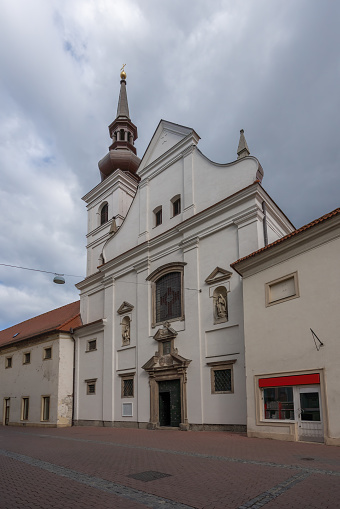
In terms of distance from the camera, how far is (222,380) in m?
17.5

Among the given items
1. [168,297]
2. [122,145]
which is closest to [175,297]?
[168,297]

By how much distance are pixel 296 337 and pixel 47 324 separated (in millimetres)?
23610

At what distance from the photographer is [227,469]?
8.24 m

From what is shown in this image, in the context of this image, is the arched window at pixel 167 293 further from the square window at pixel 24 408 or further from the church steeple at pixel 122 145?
the square window at pixel 24 408

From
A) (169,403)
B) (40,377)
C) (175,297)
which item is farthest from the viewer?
(40,377)

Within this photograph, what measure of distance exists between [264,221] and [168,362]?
797cm

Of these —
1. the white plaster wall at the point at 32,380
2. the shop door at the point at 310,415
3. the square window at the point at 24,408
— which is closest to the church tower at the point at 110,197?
the white plaster wall at the point at 32,380

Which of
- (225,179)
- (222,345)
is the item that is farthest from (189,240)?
(222,345)

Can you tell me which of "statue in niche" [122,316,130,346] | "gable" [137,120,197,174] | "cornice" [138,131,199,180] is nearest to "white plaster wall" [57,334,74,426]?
"statue in niche" [122,316,130,346]

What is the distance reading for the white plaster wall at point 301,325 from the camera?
11898mm

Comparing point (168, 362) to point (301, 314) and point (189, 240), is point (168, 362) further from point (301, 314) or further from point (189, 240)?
point (301, 314)

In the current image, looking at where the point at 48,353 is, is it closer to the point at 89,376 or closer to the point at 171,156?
the point at 89,376

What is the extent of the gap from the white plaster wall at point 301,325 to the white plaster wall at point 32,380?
15909 mm

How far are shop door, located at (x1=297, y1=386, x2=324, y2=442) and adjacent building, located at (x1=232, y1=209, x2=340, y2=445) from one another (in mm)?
27
